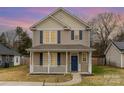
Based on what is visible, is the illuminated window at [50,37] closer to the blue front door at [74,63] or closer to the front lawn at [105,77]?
the blue front door at [74,63]

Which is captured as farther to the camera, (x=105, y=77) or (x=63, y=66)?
(x=63, y=66)

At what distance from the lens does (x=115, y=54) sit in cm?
3017

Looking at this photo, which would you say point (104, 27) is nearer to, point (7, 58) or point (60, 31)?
point (60, 31)

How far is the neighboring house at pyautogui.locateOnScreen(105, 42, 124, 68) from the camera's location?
27.0 meters

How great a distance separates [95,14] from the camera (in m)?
25.2

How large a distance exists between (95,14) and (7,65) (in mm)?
11488

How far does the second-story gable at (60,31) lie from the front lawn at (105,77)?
2481mm

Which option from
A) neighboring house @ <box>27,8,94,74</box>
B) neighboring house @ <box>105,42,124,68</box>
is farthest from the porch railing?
neighboring house @ <box>105,42,124,68</box>

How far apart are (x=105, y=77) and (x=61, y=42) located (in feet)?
16.9

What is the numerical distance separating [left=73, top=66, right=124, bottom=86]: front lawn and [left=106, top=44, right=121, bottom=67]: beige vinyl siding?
1.23 m

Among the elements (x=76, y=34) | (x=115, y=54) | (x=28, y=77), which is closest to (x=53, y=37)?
(x=76, y=34)

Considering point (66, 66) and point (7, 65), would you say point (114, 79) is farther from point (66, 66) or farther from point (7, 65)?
point (7, 65)

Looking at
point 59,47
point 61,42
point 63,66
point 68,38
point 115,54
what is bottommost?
point 63,66

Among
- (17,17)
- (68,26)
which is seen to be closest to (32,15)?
A: (17,17)
